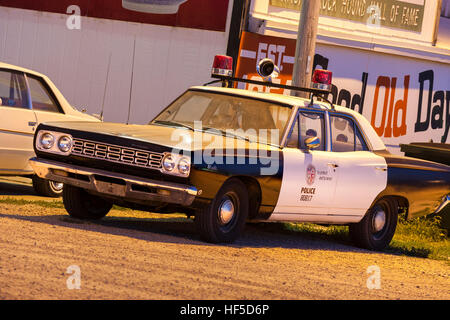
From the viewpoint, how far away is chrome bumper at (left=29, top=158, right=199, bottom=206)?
30.0 ft

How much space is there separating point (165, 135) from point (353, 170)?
89.3 inches

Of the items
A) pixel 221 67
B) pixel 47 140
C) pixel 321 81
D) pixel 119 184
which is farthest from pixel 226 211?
pixel 221 67

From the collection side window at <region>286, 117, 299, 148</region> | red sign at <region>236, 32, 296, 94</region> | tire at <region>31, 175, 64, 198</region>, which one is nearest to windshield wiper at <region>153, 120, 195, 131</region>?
side window at <region>286, 117, 299, 148</region>

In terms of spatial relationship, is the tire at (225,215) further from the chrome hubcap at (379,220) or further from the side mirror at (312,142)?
the chrome hubcap at (379,220)

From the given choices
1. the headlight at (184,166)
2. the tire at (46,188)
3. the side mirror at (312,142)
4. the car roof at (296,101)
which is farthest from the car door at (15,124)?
the side mirror at (312,142)

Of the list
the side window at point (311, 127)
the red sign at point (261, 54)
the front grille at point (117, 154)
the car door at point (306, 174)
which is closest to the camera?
the front grille at point (117, 154)

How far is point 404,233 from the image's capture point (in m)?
13.6

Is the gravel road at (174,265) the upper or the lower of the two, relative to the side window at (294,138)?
lower

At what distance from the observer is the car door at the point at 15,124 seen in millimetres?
11828

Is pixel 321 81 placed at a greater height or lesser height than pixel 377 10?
lesser

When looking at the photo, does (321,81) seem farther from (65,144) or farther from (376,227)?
(65,144)

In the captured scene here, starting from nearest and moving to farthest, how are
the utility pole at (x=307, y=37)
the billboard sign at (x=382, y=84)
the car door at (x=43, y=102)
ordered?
the car door at (x=43, y=102), the utility pole at (x=307, y=37), the billboard sign at (x=382, y=84)

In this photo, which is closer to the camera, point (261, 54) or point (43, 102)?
point (43, 102)
